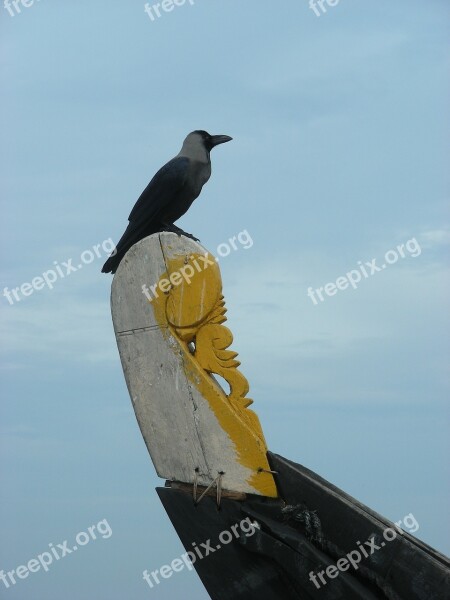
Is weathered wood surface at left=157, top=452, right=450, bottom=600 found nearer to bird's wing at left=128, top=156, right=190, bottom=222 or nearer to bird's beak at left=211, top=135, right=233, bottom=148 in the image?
bird's wing at left=128, top=156, right=190, bottom=222

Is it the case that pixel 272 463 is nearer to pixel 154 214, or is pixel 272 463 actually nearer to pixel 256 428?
pixel 256 428

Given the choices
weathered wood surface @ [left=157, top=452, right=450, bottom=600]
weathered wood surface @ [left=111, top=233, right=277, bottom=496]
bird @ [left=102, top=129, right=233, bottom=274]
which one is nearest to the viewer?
weathered wood surface @ [left=157, top=452, right=450, bottom=600]

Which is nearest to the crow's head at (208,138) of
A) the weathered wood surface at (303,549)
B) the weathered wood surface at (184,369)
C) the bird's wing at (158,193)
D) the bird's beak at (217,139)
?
the bird's beak at (217,139)

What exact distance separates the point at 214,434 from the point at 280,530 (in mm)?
625

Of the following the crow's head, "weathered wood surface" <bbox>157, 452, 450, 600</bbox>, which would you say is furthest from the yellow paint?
the crow's head

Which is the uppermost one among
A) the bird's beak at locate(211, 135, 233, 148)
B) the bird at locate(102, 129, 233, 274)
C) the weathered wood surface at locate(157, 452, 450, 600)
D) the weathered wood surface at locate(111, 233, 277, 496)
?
the bird's beak at locate(211, 135, 233, 148)

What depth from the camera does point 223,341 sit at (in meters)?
5.08

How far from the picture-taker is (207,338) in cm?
511

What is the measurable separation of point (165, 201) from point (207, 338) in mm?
1202

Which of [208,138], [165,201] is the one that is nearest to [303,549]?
[165,201]

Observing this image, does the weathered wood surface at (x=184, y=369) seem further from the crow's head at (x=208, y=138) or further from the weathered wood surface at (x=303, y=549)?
the crow's head at (x=208, y=138)

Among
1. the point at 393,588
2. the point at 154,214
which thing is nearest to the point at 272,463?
the point at 393,588

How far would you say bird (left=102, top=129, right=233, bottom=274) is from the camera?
19.1 feet

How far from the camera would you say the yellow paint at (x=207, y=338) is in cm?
498
